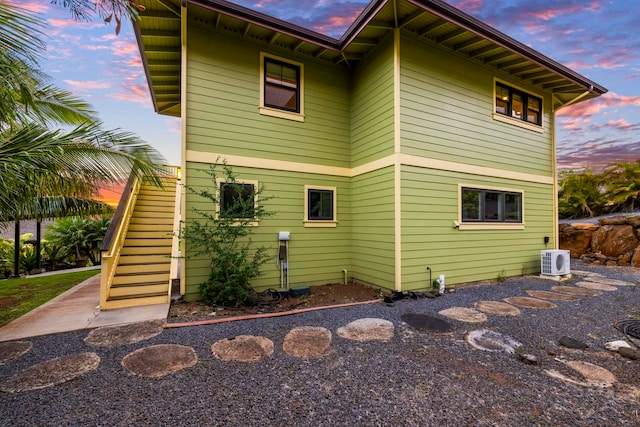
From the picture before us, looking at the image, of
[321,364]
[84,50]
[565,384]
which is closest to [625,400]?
[565,384]

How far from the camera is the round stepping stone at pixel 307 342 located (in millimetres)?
3172

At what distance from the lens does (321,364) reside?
2891 millimetres

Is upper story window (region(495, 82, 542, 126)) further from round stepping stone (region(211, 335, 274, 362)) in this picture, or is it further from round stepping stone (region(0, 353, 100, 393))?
round stepping stone (region(0, 353, 100, 393))

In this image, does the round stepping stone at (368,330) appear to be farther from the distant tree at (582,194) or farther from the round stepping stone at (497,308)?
the distant tree at (582,194)

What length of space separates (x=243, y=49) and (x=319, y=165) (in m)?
2.88

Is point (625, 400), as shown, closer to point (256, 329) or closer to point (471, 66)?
point (256, 329)

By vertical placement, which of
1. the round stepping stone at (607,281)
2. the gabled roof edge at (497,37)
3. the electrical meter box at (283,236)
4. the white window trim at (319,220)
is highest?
the gabled roof edge at (497,37)

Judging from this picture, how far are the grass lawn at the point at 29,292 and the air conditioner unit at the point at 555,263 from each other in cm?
1097

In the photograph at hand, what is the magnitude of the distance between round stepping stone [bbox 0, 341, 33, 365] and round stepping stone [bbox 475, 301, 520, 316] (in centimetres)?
628

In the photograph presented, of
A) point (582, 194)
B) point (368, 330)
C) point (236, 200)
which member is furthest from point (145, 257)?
point (582, 194)

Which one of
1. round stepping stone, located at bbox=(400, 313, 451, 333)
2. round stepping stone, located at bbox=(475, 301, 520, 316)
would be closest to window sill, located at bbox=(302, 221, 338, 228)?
round stepping stone, located at bbox=(400, 313, 451, 333)

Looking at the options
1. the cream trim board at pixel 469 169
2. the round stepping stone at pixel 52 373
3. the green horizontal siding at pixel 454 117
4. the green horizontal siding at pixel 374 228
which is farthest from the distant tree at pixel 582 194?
the round stepping stone at pixel 52 373

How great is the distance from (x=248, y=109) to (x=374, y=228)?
3671 mm

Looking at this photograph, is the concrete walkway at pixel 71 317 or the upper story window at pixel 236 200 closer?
the concrete walkway at pixel 71 317
